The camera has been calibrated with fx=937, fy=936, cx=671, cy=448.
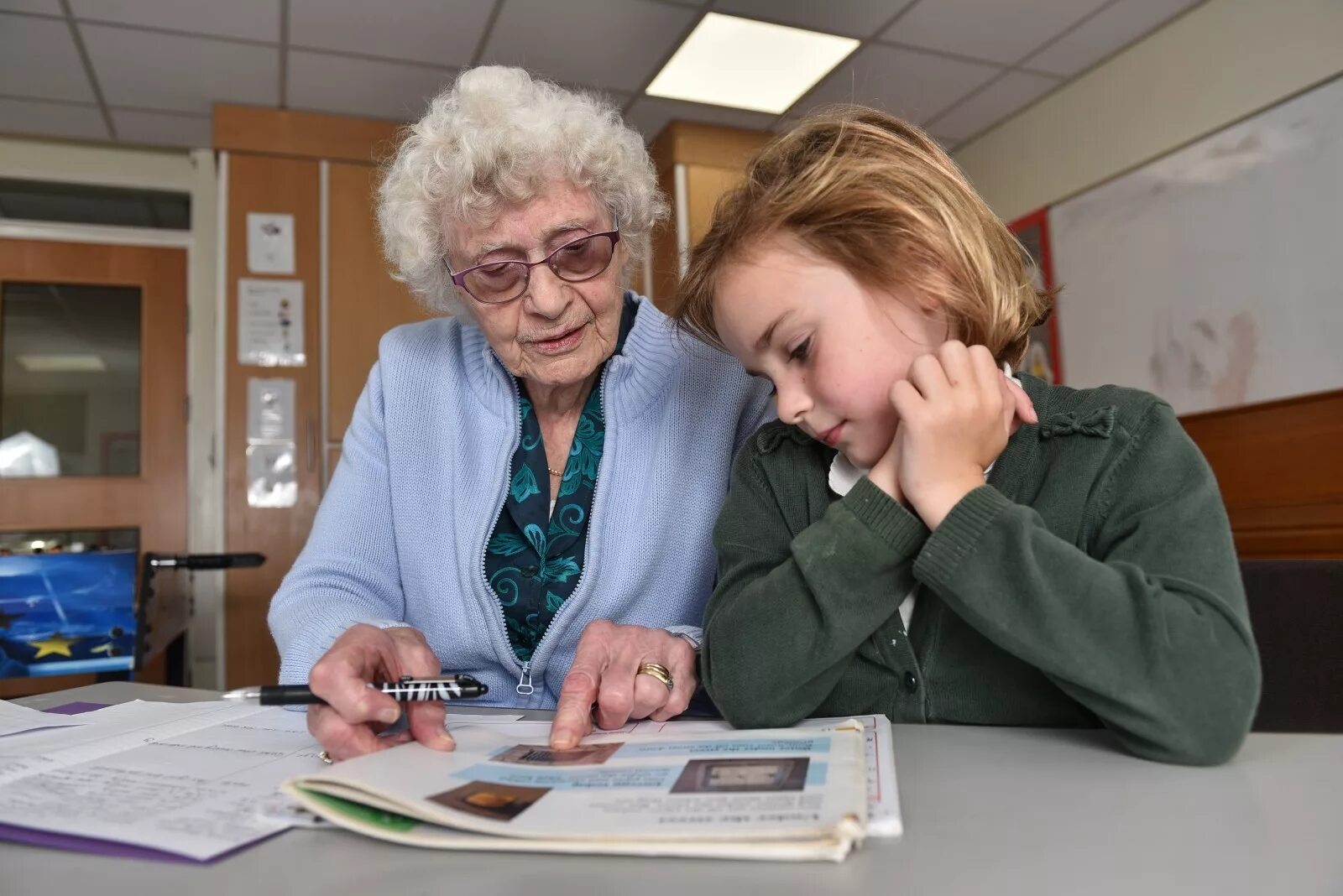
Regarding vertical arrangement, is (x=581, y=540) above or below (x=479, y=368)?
below

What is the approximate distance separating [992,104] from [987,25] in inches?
28.7

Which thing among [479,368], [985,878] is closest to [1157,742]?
[985,878]

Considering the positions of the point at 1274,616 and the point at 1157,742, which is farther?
the point at 1274,616

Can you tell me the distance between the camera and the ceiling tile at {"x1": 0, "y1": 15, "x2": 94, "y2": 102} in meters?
3.42

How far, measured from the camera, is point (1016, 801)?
1.93 ft

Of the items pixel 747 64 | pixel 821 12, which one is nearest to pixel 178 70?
pixel 747 64

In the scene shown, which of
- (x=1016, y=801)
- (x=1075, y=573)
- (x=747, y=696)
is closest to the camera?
(x=1016, y=801)

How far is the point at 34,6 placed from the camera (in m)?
3.28

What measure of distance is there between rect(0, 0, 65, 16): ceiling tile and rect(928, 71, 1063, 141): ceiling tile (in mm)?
3546

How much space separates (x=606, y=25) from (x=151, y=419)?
2.89m

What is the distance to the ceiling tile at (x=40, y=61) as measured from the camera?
3.42 m

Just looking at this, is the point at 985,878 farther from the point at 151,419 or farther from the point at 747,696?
the point at 151,419

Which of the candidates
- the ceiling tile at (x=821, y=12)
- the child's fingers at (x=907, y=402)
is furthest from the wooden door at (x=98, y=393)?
the child's fingers at (x=907, y=402)

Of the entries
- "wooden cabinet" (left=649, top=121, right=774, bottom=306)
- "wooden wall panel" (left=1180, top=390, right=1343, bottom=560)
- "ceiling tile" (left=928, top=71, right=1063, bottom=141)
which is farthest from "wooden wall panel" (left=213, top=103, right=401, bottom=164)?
"wooden wall panel" (left=1180, top=390, right=1343, bottom=560)
